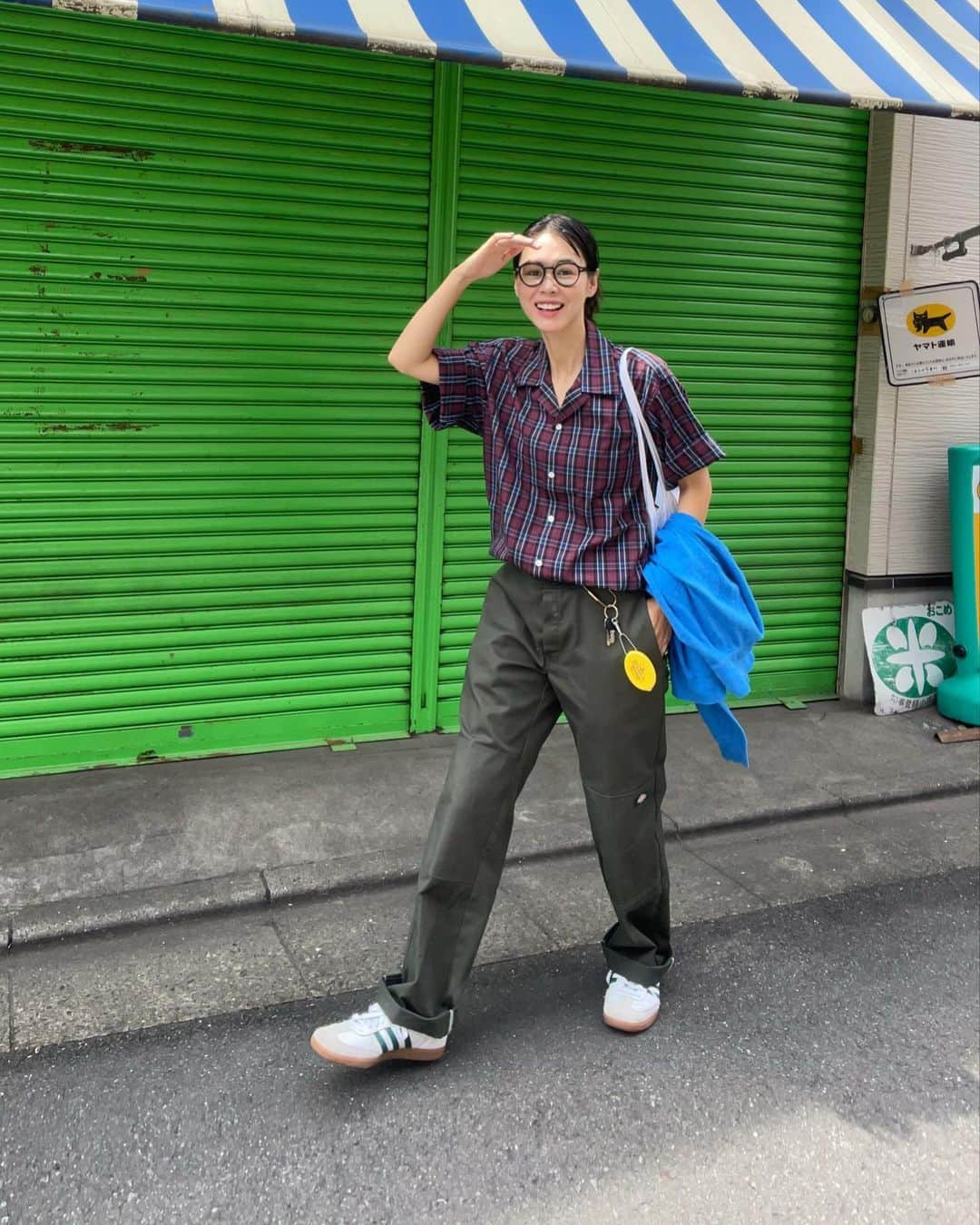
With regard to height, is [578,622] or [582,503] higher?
[582,503]

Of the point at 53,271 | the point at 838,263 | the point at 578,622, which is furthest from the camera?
the point at 838,263

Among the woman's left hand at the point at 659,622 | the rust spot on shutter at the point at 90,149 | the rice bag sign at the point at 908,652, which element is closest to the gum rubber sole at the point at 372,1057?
the woman's left hand at the point at 659,622

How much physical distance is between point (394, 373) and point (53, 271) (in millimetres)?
1489

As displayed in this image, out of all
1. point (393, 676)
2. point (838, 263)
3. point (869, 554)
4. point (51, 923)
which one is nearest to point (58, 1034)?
point (51, 923)

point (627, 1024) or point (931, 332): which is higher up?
point (931, 332)

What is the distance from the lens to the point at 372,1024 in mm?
2820

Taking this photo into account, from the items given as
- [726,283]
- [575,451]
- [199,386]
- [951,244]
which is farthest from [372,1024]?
[951,244]

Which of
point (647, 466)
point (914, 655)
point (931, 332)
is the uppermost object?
point (931, 332)

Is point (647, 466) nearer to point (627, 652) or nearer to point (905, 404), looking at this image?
point (627, 652)

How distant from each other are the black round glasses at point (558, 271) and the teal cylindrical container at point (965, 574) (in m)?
3.86

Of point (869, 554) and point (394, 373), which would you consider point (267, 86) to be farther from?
point (869, 554)

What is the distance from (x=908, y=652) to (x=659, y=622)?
3.75 meters

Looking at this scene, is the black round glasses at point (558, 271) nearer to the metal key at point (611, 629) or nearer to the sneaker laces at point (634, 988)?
the metal key at point (611, 629)

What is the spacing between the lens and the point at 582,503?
2.82 metres
